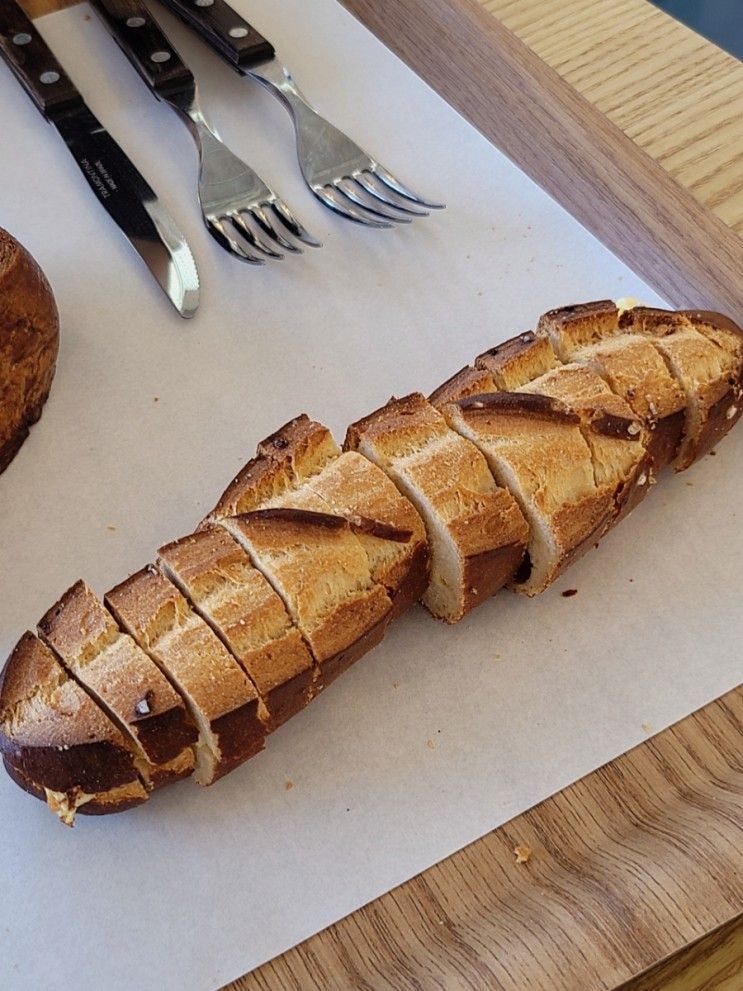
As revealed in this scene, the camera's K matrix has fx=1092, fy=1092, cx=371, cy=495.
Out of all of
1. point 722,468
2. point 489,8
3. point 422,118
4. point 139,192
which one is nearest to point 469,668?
point 722,468

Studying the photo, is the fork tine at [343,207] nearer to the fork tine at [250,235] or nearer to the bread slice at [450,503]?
the fork tine at [250,235]

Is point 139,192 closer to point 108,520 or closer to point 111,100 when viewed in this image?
point 111,100

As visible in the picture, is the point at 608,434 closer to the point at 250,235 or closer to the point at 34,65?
the point at 250,235

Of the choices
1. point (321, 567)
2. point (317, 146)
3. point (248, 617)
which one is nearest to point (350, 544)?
point (321, 567)

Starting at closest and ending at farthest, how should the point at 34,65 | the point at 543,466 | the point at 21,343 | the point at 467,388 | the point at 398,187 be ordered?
the point at 543,466 < the point at 467,388 < the point at 21,343 < the point at 398,187 < the point at 34,65

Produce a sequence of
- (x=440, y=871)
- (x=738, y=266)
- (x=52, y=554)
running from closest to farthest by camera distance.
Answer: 1. (x=440, y=871)
2. (x=52, y=554)
3. (x=738, y=266)

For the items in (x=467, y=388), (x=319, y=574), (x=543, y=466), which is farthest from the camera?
(x=467, y=388)
